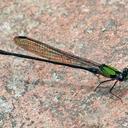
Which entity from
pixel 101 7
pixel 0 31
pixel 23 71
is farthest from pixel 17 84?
pixel 101 7

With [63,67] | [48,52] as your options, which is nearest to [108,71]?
[63,67]

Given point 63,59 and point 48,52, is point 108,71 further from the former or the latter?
point 48,52

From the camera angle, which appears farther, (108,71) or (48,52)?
(48,52)

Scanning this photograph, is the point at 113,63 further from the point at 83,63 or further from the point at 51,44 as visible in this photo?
the point at 51,44

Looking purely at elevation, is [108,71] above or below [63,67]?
above

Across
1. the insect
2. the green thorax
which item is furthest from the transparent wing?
the green thorax

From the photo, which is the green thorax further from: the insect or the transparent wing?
the transparent wing

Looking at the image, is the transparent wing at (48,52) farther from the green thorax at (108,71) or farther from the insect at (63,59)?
the green thorax at (108,71)
